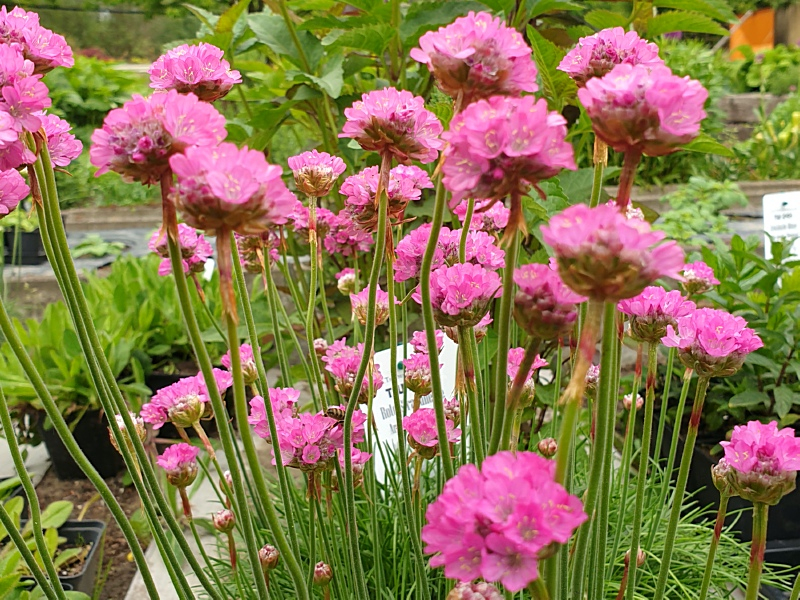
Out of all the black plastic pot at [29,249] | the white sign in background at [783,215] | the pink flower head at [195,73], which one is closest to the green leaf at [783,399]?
the white sign in background at [783,215]

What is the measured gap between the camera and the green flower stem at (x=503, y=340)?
1.03ft

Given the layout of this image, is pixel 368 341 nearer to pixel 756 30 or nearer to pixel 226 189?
pixel 226 189

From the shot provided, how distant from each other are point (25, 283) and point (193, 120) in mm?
2230

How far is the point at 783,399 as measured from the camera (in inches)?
42.2

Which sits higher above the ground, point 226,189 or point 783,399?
point 226,189

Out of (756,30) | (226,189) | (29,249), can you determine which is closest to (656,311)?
(226,189)

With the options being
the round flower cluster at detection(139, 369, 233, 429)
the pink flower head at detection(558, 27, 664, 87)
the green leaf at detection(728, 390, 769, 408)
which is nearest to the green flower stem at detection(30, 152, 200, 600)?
the round flower cluster at detection(139, 369, 233, 429)

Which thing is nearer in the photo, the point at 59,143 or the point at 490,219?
the point at 59,143

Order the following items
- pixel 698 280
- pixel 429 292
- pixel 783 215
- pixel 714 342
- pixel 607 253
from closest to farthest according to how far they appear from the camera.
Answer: pixel 607 253 < pixel 429 292 < pixel 714 342 < pixel 698 280 < pixel 783 215

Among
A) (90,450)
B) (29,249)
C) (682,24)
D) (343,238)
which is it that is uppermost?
(682,24)

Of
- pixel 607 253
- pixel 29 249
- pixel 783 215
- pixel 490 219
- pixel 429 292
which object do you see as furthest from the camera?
pixel 29 249

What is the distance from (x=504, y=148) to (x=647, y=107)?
0.20ft

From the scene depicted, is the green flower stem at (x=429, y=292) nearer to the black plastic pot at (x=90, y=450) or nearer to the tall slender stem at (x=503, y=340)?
the tall slender stem at (x=503, y=340)

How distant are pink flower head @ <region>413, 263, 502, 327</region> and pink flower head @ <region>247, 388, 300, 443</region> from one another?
0.16 metres
